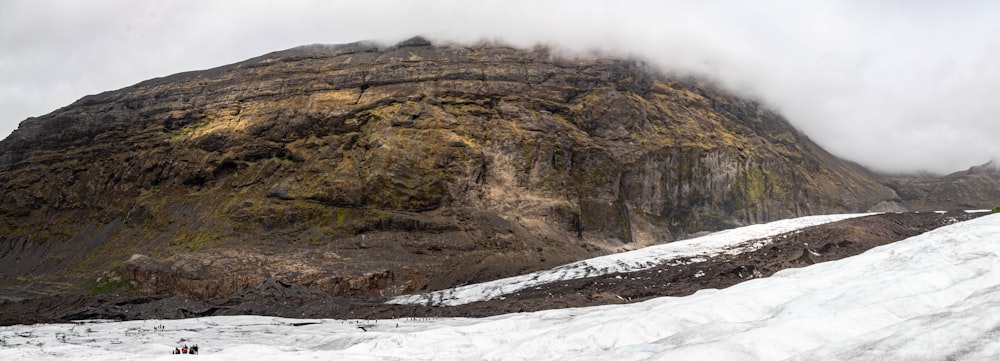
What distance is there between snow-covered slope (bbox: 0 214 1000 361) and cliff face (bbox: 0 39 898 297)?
988 inches

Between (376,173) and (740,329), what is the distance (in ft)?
195

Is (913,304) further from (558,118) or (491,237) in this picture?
(558,118)

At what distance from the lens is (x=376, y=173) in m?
70.4

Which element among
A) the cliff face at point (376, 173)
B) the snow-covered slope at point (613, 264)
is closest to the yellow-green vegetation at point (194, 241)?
the cliff face at point (376, 173)

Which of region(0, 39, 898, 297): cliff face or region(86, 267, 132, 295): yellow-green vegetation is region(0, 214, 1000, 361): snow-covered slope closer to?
region(86, 267, 132, 295): yellow-green vegetation

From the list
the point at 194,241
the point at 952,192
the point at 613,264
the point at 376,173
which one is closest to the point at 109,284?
the point at 194,241

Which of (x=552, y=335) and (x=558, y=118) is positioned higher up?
(x=558, y=118)

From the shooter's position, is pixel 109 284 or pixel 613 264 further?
pixel 109 284

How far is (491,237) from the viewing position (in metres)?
64.0

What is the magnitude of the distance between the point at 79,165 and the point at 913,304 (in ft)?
331

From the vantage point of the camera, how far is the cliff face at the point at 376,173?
61188mm

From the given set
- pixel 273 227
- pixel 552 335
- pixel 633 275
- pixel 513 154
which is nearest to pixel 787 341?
pixel 552 335

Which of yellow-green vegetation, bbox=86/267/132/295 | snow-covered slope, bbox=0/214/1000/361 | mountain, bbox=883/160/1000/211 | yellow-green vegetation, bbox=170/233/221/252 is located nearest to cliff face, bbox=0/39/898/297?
yellow-green vegetation, bbox=170/233/221/252

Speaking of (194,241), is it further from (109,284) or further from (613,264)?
(613,264)
